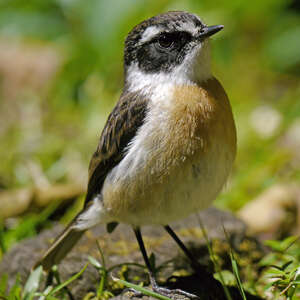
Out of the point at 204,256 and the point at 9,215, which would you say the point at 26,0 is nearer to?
the point at 9,215

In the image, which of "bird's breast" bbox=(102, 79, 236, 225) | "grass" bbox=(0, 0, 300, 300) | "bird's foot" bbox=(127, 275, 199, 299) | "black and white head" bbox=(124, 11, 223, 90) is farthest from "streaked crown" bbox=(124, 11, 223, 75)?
"grass" bbox=(0, 0, 300, 300)

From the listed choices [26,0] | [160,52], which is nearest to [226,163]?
[160,52]

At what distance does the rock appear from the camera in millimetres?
4594

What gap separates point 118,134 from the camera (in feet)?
13.9

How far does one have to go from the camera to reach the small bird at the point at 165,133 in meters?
3.89

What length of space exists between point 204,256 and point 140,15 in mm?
4421

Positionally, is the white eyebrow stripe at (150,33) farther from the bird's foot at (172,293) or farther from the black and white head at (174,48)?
the bird's foot at (172,293)

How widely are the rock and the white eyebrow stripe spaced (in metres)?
1.69

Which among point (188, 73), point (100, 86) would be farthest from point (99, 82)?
point (188, 73)

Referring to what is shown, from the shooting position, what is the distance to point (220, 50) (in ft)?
27.8

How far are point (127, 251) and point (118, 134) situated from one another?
3.95ft

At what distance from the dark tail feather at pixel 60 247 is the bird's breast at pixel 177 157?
686mm

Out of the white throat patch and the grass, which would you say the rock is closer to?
the grass

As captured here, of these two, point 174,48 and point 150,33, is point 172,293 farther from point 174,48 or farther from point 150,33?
point 150,33
